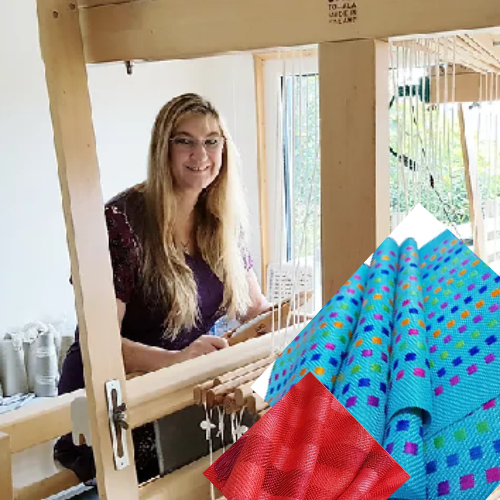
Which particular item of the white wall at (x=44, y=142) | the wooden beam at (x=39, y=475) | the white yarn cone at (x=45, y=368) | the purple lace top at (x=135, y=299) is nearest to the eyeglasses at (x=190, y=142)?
the purple lace top at (x=135, y=299)

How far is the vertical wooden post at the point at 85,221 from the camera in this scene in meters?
0.64

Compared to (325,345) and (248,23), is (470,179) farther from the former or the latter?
(325,345)

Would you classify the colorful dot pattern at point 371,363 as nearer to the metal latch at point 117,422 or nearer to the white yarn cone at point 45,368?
the metal latch at point 117,422

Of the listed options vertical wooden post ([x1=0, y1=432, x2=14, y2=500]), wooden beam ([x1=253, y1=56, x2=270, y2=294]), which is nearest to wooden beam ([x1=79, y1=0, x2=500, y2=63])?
vertical wooden post ([x1=0, y1=432, x2=14, y2=500])

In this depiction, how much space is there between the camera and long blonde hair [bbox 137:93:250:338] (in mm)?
1041

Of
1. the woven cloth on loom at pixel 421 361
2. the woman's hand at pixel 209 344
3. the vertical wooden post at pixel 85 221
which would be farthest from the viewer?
the woman's hand at pixel 209 344

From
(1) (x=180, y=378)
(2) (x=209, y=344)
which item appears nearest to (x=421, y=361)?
(1) (x=180, y=378)

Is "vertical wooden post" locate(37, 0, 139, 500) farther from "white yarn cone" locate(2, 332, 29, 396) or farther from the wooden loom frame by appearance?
"white yarn cone" locate(2, 332, 29, 396)

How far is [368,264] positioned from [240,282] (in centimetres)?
95

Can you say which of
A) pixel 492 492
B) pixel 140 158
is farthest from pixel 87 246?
pixel 140 158

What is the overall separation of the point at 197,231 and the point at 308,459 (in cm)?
98

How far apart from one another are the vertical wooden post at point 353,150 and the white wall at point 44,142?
5.55ft

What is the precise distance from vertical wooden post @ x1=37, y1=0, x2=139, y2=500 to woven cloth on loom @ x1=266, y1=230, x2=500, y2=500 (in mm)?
409

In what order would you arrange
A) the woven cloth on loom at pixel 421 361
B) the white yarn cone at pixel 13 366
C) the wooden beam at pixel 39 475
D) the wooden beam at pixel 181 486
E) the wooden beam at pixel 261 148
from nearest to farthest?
1. the woven cloth on loom at pixel 421 361
2. the wooden beam at pixel 181 486
3. the wooden beam at pixel 39 475
4. the white yarn cone at pixel 13 366
5. the wooden beam at pixel 261 148
